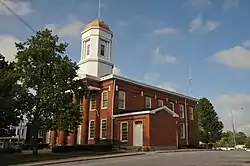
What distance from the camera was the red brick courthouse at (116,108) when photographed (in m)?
35.1

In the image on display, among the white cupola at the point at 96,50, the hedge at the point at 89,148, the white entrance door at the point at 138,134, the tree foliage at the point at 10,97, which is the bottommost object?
the hedge at the point at 89,148

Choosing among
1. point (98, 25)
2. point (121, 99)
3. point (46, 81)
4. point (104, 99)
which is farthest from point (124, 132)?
point (98, 25)

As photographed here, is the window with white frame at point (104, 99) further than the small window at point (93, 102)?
No

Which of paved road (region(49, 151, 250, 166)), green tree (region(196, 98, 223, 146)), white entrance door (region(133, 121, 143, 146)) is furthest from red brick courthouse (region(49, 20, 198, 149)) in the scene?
green tree (region(196, 98, 223, 146))

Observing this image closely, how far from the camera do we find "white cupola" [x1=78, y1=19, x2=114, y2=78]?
140 ft

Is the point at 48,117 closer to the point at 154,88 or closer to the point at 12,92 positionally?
the point at 12,92

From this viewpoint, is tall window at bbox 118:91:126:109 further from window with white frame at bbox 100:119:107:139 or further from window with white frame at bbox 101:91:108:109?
window with white frame at bbox 100:119:107:139

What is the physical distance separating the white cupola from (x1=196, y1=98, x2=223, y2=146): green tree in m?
26.0

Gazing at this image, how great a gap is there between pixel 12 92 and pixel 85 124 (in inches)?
498

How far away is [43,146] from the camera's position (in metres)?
43.9

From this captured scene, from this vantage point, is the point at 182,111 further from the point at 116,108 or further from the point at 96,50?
the point at 96,50

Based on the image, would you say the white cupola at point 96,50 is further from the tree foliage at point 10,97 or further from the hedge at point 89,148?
the tree foliage at point 10,97

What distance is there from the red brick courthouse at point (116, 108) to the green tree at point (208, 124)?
628 inches

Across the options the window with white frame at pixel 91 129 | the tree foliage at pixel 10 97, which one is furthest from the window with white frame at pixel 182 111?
the tree foliage at pixel 10 97
